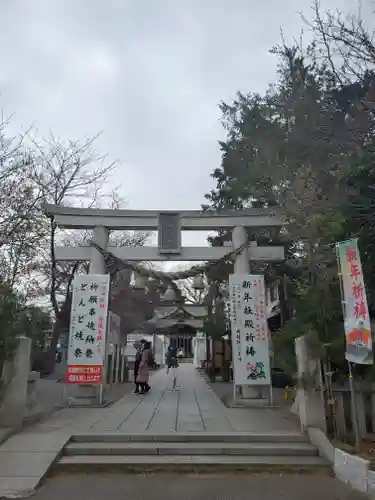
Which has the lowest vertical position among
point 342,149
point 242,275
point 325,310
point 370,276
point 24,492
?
point 24,492

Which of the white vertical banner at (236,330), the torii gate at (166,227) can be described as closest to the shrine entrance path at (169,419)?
the white vertical banner at (236,330)

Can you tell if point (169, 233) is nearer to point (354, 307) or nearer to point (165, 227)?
point (165, 227)

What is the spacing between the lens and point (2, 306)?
688cm

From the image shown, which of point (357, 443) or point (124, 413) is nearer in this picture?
point (357, 443)

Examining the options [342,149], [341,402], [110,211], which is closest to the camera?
[341,402]

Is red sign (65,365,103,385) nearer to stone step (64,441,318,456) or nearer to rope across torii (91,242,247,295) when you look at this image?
rope across torii (91,242,247,295)

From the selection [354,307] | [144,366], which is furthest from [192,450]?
[144,366]

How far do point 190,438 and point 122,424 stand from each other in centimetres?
165

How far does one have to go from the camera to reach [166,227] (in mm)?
11633

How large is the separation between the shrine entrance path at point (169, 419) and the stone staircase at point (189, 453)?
1.33ft

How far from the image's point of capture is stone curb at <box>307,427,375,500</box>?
4609 millimetres

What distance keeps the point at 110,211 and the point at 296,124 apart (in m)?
5.67

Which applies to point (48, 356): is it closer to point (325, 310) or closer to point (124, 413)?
point (124, 413)

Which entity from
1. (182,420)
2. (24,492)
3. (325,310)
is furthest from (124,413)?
(325,310)
